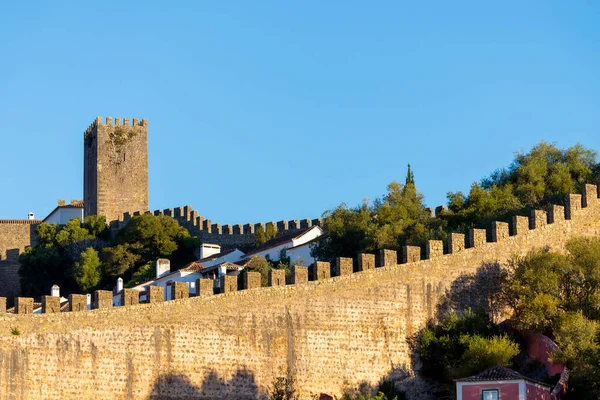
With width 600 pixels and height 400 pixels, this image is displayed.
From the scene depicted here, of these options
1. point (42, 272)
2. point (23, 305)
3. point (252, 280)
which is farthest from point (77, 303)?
point (42, 272)

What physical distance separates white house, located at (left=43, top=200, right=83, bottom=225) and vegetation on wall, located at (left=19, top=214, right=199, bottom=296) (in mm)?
2401

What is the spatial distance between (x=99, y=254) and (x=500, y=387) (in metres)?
26.7

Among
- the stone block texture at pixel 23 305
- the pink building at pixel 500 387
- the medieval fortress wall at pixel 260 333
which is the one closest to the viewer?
the pink building at pixel 500 387

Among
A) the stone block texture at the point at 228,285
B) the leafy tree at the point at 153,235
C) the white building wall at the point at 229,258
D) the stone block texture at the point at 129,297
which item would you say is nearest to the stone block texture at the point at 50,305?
the stone block texture at the point at 129,297

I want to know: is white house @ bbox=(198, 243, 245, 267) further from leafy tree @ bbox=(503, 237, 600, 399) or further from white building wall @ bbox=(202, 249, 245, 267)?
leafy tree @ bbox=(503, 237, 600, 399)

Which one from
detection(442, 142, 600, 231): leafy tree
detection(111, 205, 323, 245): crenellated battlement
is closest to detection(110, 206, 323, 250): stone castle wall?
detection(111, 205, 323, 245): crenellated battlement

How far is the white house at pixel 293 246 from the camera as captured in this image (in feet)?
167

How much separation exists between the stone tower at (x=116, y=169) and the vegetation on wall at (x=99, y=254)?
2005mm

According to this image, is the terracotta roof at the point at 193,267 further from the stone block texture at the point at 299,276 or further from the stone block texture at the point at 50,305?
the stone block texture at the point at 50,305

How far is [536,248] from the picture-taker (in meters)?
43.3

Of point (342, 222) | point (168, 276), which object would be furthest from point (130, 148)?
point (342, 222)

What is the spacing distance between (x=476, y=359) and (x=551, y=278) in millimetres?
3638

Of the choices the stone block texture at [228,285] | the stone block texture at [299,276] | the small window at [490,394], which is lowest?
the small window at [490,394]

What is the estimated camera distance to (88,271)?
57.4m
